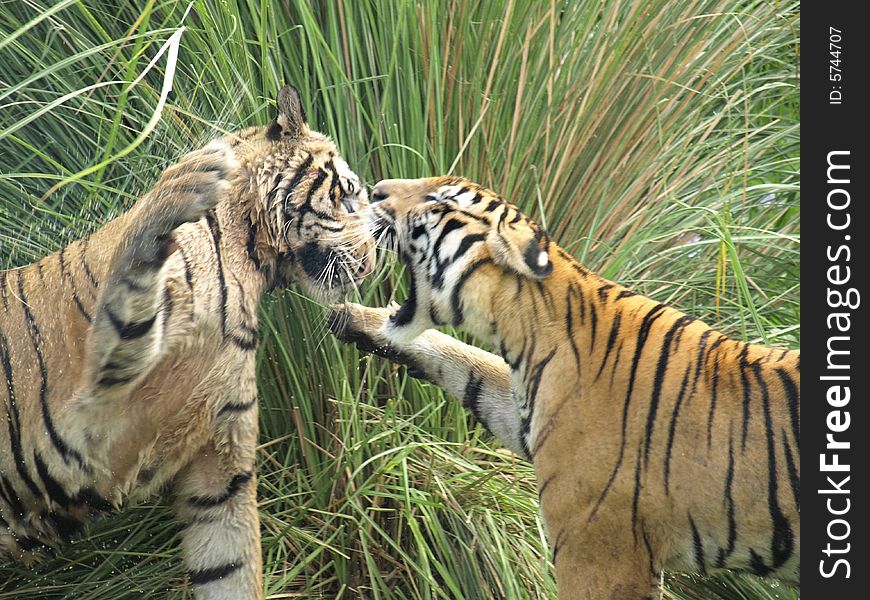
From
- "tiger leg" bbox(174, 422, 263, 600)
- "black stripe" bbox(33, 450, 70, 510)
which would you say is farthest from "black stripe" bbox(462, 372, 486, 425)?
"black stripe" bbox(33, 450, 70, 510)

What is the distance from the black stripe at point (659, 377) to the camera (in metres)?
2.43

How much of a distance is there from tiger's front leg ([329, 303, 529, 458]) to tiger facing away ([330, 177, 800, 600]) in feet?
0.04

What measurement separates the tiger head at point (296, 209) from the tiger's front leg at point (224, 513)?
1.09 ft

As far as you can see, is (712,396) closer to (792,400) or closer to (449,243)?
(792,400)

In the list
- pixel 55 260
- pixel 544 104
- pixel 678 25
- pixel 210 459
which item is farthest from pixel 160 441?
pixel 678 25

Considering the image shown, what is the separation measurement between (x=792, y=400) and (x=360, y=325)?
1.08 m

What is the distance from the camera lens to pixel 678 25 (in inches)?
152

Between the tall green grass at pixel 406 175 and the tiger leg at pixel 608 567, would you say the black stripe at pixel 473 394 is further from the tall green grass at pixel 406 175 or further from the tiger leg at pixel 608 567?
the tiger leg at pixel 608 567

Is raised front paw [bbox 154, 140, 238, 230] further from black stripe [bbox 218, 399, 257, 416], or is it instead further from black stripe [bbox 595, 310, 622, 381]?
black stripe [bbox 595, 310, 622, 381]

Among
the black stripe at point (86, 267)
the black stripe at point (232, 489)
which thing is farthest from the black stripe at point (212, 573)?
the black stripe at point (86, 267)

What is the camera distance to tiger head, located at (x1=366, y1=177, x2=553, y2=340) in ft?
8.50

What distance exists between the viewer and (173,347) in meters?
2.54

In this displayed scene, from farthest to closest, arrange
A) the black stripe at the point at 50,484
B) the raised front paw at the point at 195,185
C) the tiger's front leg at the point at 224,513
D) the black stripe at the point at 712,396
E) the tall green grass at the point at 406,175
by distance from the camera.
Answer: the tall green grass at the point at 406,175 < the tiger's front leg at the point at 224,513 < the black stripe at the point at 50,484 < the black stripe at the point at 712,396 < the raised front paw at the point at 195,185

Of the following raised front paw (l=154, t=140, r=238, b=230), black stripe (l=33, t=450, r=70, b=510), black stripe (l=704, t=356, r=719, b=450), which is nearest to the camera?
raised front paw (l=154, t=140, r=238, b=230)
